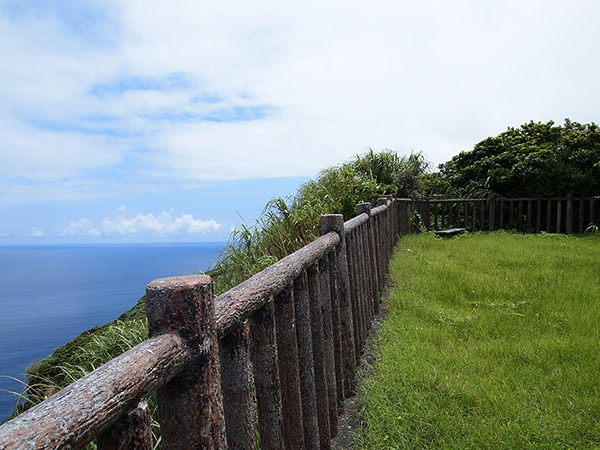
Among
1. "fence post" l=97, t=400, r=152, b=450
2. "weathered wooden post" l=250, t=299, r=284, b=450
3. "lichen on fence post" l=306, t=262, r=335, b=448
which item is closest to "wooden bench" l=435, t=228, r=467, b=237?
"lichen on fence post" l=306, t=262, r=335, b=448

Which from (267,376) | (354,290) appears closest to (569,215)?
(354,290)

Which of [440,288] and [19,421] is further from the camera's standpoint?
[440,288]

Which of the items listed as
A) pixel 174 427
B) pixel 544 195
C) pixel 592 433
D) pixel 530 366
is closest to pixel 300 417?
pixel 174 427

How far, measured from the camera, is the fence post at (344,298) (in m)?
3.00

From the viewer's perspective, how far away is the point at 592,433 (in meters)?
2.52

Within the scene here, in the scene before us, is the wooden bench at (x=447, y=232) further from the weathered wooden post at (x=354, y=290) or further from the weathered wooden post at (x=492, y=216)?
the weathered wooden post at (x=354, y=290)

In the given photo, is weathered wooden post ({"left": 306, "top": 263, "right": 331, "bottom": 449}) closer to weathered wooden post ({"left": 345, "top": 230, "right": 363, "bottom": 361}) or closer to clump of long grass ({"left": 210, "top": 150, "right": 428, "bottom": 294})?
weathered wooden post ({"left": 345, "top": 230, "right": 363, "bottom": 361})

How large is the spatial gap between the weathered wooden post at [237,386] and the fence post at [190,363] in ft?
0.77

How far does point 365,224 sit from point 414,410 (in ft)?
6.96

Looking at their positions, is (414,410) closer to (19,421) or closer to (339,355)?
(339,355)

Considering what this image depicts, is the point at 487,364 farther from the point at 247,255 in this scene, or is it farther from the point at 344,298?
the point at 247,255

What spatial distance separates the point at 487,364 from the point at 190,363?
3.02 m

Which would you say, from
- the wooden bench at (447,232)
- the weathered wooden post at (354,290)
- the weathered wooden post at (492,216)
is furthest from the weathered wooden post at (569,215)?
the weathered wooden post at (354,290)

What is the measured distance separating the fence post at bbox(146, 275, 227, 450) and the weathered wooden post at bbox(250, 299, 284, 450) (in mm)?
468
